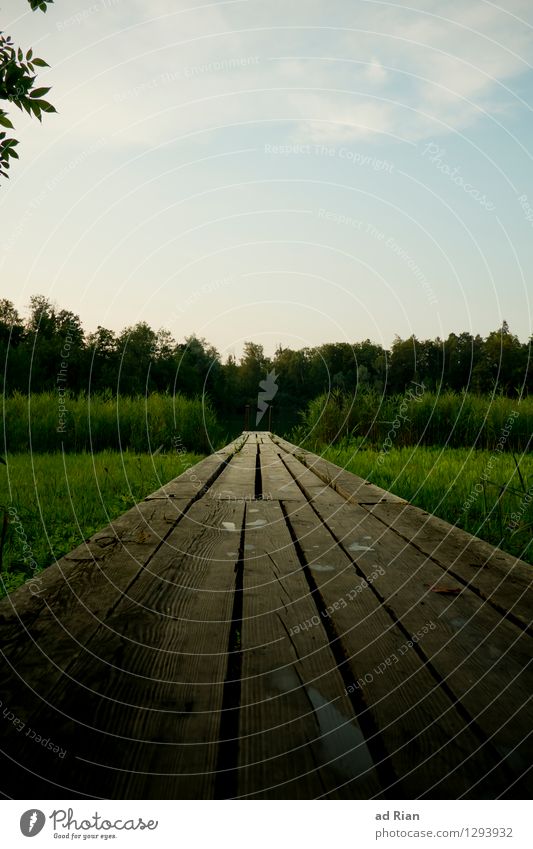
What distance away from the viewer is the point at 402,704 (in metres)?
1.20

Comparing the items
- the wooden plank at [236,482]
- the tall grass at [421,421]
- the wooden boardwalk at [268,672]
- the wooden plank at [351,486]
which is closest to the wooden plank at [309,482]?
the wooden plank at [351,486]

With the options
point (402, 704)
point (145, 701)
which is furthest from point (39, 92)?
point (402, 704)

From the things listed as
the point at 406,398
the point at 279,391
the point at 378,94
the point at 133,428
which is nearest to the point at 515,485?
the point at 378,94

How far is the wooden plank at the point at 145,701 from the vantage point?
975mm

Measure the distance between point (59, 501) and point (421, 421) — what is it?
671 cm

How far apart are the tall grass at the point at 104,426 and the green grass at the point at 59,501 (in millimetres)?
2332

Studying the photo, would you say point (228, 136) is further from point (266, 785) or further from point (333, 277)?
point (266, 785)

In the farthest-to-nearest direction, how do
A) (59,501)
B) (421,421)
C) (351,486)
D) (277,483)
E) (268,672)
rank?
(421,421) → (277,483) → (351,486) → (59,501) → (268,672)

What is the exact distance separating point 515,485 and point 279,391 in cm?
1911

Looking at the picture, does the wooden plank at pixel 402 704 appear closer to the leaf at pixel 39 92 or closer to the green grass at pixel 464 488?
the green grass at pixel 464 488

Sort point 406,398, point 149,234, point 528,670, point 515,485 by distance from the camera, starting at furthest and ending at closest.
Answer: point 406,398, point 515,485, point 149,234, point 528,670

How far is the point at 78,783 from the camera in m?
0.96

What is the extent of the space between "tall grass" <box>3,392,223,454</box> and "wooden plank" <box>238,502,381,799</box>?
297 inches

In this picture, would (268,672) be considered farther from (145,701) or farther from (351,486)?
(351,486)
